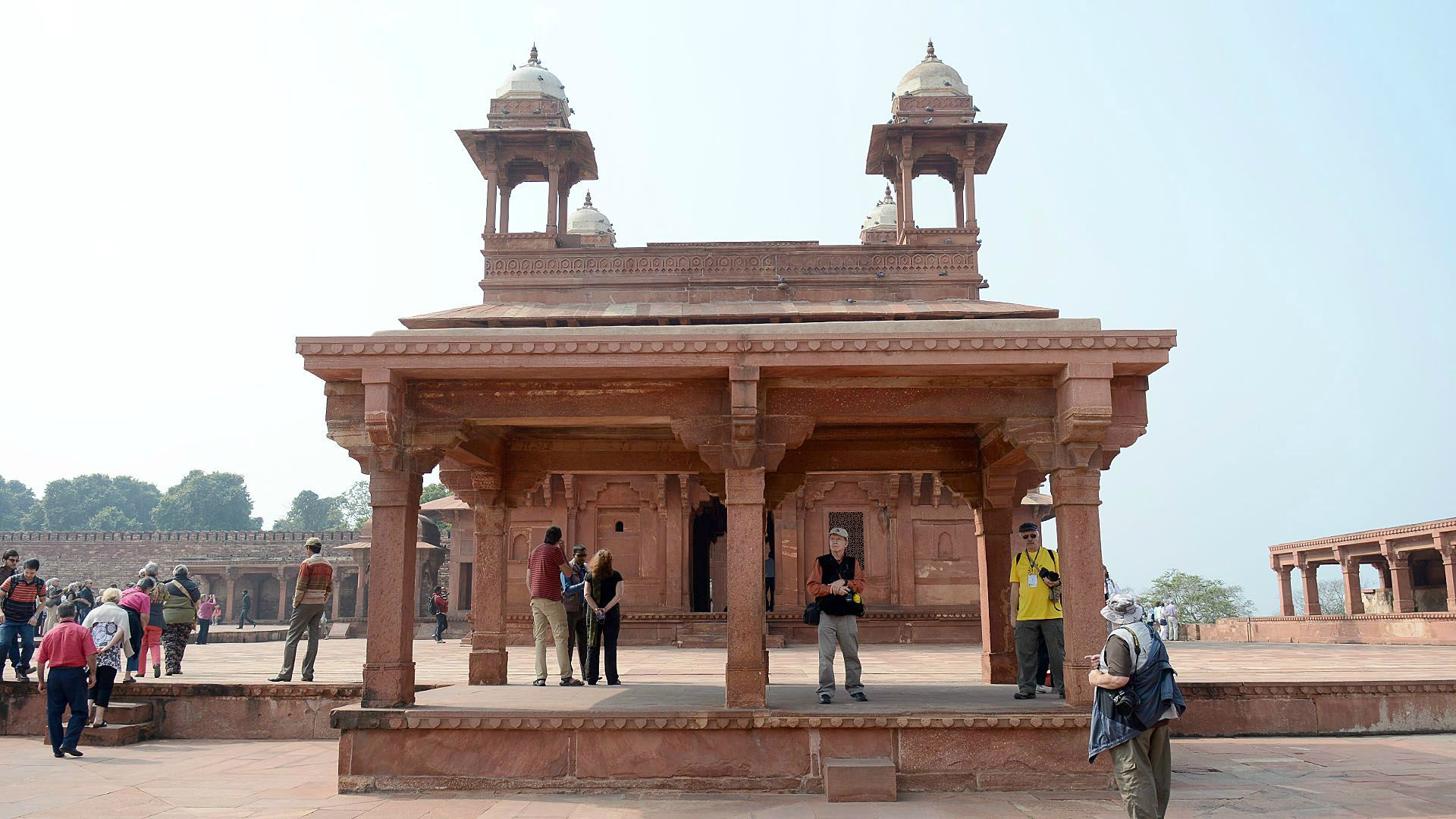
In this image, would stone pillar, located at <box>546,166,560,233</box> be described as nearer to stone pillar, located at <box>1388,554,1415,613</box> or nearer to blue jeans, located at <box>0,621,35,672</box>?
blue jeans, located at <box>0,621,35,672</box>

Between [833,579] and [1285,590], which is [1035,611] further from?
[1285,590]

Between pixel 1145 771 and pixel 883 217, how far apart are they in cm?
3073

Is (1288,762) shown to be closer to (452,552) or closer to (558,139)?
(558,139)

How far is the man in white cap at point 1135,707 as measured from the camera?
5.01 m

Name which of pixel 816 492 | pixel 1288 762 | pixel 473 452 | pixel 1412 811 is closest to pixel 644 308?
pixel 816 492

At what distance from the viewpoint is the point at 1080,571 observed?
23.9ft

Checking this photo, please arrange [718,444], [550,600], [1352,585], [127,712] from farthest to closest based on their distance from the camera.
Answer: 1. [1352,585]
2. [550,600]
3. [127,712]
4. [718,444]

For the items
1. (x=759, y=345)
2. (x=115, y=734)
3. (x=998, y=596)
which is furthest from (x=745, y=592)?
(x=115, y=734)

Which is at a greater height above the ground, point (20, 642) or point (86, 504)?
point (86, 504)

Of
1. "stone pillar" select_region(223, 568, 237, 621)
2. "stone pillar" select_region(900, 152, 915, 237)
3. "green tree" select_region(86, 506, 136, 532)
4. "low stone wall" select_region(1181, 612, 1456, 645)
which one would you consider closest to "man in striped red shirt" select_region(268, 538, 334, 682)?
"stone pillar" select_region(900, 152, 915, 237)

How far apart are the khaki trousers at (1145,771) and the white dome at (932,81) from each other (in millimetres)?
19837

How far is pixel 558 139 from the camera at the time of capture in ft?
75.0

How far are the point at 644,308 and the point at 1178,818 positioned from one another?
14158 millimetres

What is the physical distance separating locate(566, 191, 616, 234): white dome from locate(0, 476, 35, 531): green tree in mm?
83566
